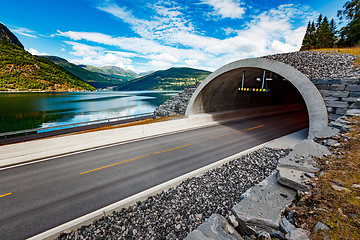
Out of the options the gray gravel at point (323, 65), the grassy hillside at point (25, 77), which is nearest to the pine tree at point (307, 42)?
the gray gravel at point (323, 65)

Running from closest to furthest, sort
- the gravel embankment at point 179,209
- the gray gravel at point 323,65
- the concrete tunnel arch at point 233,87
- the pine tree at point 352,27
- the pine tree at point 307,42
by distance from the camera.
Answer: the gravel embankment at point 179,209 < the concrete tunnel arch at point 233,87 < the gray gravel at point 323,65 < the pine tree at point 352,27 < the pine tree at point 307,42

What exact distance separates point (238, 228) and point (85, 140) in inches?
473

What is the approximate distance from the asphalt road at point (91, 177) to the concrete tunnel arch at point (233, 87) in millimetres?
4163

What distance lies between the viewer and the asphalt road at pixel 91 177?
223 inches

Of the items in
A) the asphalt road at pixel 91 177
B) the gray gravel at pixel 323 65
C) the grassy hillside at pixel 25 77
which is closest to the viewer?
the asphalt road at pixel 91 177

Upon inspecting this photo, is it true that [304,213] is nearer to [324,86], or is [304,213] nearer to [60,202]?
[60,202]

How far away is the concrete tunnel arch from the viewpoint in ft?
35.6

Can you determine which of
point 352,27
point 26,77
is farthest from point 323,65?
point 26,77

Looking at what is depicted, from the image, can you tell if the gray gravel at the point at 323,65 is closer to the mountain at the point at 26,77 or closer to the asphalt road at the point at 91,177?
the asphalt road at the point at 91,177

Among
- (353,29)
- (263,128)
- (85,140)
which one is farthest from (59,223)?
(353,29)

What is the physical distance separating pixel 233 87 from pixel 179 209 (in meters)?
18.1

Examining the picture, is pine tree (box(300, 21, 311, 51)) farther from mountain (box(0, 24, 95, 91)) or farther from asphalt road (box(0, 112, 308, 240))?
mountain (box(0, 24, 95, 91))

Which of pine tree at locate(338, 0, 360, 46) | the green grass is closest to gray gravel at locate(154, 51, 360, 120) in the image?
the green grass

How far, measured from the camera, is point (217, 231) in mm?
3381
